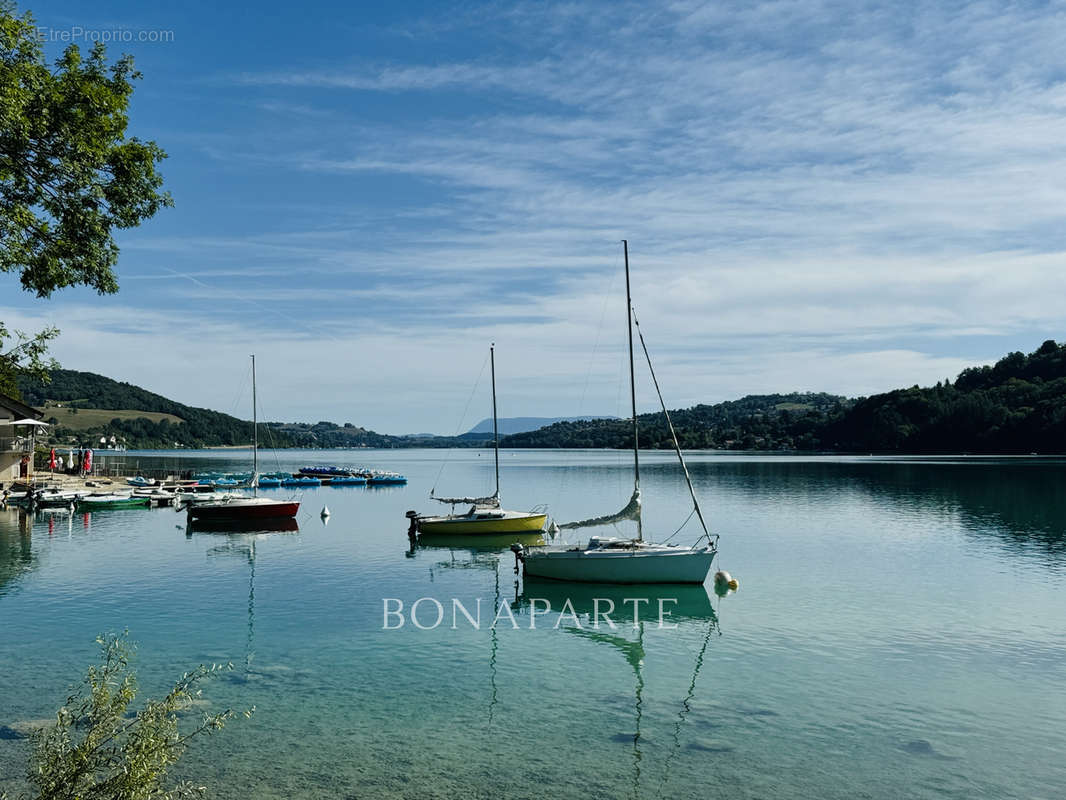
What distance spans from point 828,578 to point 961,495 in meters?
55.8

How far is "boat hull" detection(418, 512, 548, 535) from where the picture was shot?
56.1 m

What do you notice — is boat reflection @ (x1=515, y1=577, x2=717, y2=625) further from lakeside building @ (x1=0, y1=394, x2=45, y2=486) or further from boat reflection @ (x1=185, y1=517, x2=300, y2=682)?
lakeside building @ (x1=0, y1=394, x2=45, y2=486)

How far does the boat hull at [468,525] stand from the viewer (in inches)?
2210

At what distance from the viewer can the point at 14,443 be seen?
79.2m

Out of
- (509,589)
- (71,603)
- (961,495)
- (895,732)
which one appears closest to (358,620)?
(509,589)

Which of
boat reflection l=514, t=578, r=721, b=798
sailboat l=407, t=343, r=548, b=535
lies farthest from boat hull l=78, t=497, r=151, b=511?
boat reflection l=514, t=578, r=721, b=798

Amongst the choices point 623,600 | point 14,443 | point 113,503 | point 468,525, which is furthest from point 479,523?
point 14,443

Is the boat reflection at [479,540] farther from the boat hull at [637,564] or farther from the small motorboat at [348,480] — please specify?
the small motorboat at [348,480]

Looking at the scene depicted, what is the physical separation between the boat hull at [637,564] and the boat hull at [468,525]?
19.9 metres

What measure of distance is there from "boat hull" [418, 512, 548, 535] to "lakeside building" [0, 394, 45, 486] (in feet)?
142

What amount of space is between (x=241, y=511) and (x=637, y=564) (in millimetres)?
40156

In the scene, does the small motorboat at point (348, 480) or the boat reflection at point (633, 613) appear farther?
the small motorboat at point (348, 480)

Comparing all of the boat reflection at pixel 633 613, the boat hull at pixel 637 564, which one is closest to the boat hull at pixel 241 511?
the boat reflection at pixel 633 613

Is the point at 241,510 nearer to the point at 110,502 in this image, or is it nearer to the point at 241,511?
the point at 241,511
